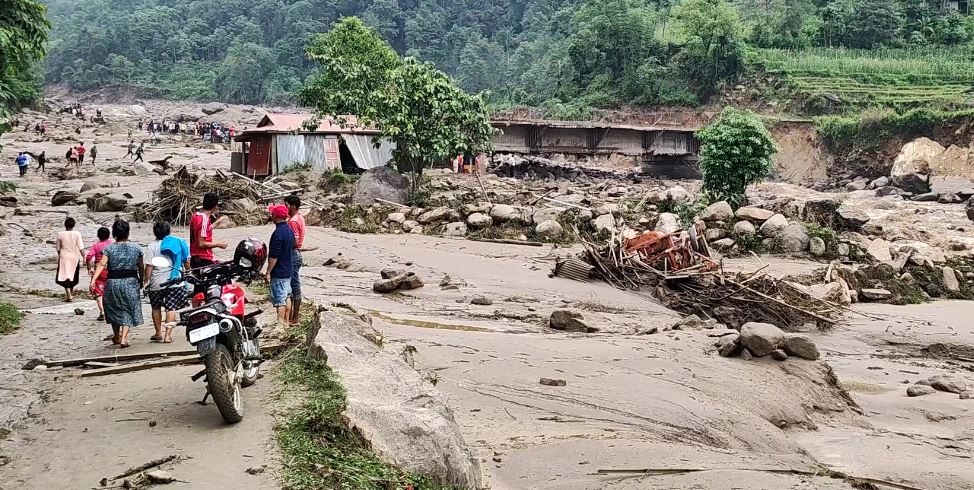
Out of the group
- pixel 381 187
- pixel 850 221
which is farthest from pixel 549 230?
pixel 850 221

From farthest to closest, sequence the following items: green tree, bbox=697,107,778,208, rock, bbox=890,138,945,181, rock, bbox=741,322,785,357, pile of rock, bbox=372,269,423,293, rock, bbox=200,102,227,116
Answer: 1. rock, bbox=200,102,227,116
2. rock, bbox=890,138,945,181
3. green tree, bbox=697,107,778,208
4. pile of rock, bbox=372,269,423,293
5. rock, bbox=741,322,785,357

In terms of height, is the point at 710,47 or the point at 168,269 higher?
the point at 710,47

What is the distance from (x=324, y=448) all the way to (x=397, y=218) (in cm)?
1819

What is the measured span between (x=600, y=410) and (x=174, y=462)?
4.23m

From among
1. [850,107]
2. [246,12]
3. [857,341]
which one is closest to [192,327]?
[857,341]

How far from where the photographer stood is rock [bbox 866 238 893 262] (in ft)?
60.2

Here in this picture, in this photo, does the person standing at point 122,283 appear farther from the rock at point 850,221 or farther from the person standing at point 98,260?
the rock at point 850,221

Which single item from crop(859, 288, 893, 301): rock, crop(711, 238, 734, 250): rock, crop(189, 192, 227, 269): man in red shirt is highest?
crop(189, 192, 227, 269): man in red shirt

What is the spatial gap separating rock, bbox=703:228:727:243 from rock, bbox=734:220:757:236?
347 mm

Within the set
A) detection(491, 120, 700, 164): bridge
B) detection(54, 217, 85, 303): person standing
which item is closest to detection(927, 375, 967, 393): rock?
detection(54, 217, 85, 303): person standing

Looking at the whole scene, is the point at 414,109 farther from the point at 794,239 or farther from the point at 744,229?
the point at 794,239

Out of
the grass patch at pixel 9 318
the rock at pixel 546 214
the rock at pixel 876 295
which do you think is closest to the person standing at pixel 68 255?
the grass patch at pixel 9 318

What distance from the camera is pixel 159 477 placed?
4.80 meters

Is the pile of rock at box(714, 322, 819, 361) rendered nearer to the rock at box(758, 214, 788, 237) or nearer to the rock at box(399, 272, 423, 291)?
the rock at box(399, 272, 423, 291)
